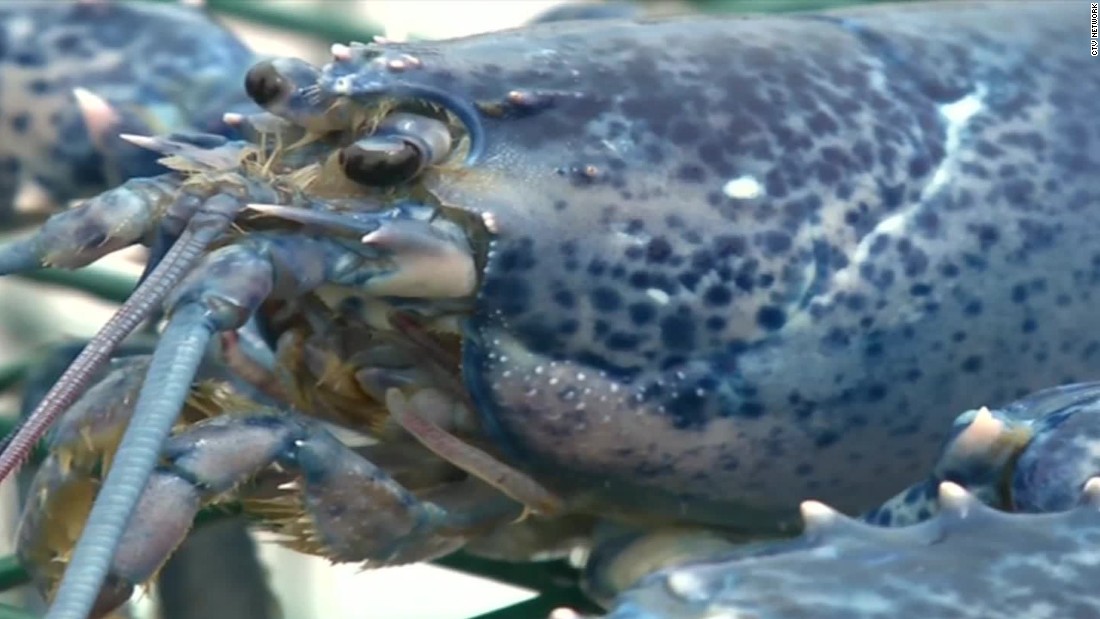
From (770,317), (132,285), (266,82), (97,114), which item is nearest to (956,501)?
(770,317)

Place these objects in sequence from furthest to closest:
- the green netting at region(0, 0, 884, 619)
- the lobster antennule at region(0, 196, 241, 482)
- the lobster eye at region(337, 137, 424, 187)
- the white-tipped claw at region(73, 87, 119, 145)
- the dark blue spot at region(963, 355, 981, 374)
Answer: the white-tipped claw at region(73, 87, 119, 145), the green netting at region(0, 0, 884, 619), the dark blue spot at region(963, 355, 981, 374), the lobster eye at region(337, 137, 424, 187), the lobster antennule at region(0, 196, 241, 482)

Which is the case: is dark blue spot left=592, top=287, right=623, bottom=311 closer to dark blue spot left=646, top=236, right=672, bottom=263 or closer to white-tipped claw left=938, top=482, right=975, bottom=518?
dark blue spot left=646, top=236, right=672, bottom=263

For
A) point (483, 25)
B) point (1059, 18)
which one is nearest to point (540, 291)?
point (1059, 18)

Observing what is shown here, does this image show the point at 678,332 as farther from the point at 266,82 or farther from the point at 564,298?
the point at 266,82

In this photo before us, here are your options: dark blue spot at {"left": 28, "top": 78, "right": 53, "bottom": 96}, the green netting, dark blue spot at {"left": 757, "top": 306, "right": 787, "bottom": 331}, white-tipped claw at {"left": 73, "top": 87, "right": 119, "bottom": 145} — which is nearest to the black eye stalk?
dark blue spot at {"left": 757, "top": 306, "right": 787, "bottom": 331}

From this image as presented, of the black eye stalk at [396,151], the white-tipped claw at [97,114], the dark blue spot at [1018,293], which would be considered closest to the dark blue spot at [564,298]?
the black eye stalk at [396,151]
